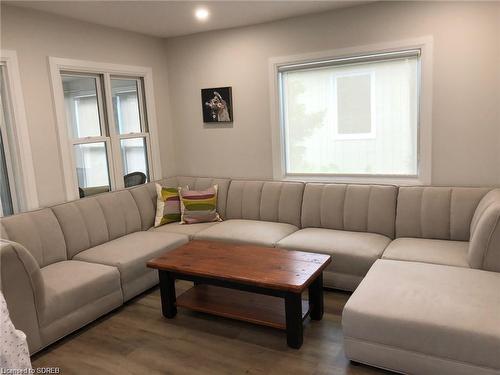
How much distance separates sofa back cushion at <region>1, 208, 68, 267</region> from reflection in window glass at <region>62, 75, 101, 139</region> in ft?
2.98

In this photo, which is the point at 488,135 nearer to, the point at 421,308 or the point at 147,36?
the point at 421,308

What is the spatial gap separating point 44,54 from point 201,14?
140 centimetres

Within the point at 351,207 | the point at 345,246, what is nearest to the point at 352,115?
the point at 351,207

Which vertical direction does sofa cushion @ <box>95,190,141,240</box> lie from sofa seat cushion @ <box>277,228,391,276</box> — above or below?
above

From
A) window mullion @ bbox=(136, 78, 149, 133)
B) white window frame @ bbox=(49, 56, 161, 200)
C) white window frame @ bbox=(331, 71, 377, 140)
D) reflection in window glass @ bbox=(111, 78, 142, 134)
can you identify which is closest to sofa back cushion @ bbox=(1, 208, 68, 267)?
white window frame @ bbox=(49, 56, 161, 200)

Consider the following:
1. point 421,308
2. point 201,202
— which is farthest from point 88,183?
point 421,308

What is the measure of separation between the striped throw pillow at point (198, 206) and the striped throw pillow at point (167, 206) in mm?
69

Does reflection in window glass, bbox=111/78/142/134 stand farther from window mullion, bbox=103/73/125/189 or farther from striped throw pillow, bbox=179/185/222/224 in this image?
striped throw pillow, bbox=179/185/222/224

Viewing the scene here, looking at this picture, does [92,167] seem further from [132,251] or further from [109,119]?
[132,251]

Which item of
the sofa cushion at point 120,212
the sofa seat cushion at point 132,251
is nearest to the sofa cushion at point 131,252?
the sofa seat cushion at point 132,251

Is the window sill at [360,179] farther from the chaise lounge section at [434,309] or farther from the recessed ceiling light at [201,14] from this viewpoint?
the recessed ceiling light at [201,14]

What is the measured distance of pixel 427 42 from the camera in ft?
10.7

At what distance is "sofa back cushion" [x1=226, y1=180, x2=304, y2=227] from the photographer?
386cm

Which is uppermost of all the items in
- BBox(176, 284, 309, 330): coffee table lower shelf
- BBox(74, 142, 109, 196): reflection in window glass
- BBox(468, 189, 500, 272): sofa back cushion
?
BBox(74, 142, 109, 196): reflection in window glass
